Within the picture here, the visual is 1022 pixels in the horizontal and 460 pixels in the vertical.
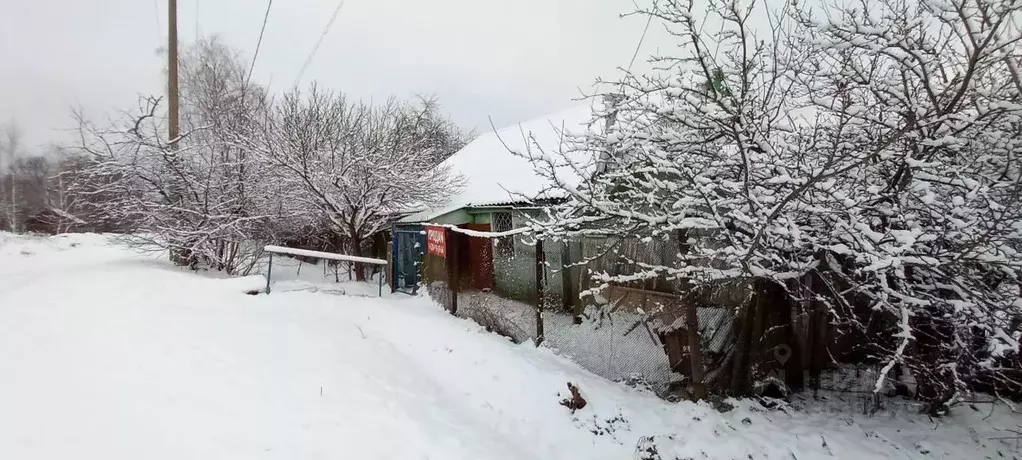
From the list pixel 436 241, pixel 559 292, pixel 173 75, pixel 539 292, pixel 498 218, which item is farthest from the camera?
pixel 498 218

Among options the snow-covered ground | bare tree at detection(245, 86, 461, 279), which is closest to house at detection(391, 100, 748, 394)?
the snow-covered ground

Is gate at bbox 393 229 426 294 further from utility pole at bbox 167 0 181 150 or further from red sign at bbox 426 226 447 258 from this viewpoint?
utility pole at bbox 167 0 181 150

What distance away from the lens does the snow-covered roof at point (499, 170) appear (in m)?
11.2

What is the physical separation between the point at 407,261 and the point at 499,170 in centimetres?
541

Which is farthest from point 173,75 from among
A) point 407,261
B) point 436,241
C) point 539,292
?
point 539,292

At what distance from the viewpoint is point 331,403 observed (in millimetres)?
3777

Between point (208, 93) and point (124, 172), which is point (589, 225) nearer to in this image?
point (124, 172)

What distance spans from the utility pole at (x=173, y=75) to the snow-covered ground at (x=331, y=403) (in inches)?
187

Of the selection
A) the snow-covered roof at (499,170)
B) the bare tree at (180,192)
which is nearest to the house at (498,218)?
the snow-covered roof at (499,170)

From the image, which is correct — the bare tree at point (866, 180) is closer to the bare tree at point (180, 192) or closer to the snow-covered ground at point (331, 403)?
the snow-covered ground at point (331, 403)

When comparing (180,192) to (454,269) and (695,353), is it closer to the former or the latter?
(454,269)

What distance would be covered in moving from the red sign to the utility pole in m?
5.57

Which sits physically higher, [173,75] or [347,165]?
[173,75]

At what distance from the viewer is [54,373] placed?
3598 mm
